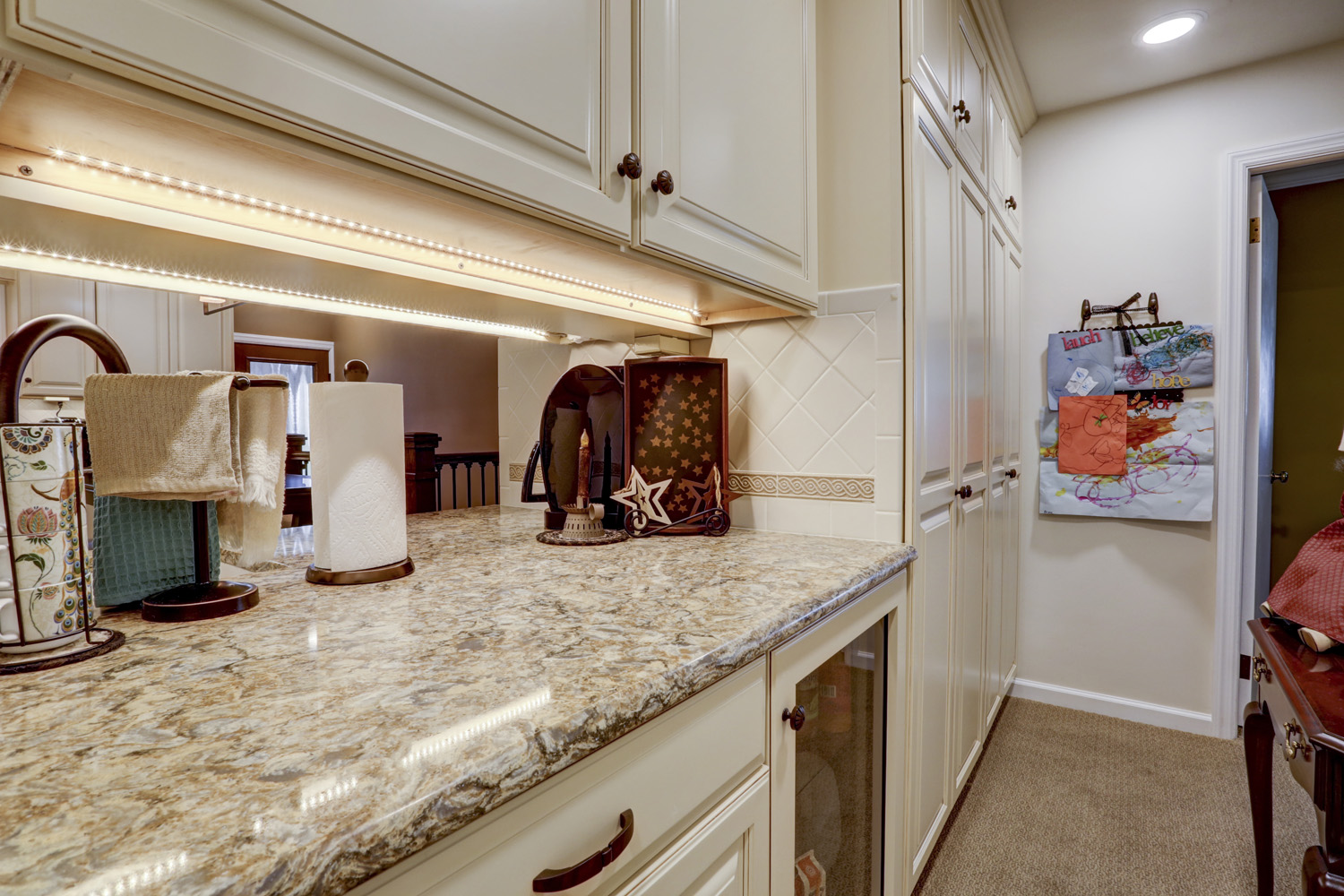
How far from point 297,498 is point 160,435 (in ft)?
1.82

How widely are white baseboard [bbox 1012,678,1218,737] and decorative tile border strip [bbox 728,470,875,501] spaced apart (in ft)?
6.18

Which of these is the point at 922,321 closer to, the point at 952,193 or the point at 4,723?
the point at 952,193

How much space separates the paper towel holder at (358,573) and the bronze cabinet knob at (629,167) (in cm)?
48

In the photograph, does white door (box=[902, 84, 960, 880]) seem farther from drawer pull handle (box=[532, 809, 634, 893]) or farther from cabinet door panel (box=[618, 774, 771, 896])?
drawer pull handle (box=[532, 809, 634, 893])

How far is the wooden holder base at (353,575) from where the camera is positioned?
2.90 feet

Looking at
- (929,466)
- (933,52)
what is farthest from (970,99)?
(929,466)

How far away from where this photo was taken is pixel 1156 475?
2387 millimetres

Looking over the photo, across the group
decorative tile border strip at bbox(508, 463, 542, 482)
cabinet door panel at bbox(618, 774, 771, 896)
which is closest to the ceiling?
decorative tile border strip at bbox(508, 463, 542, 482)

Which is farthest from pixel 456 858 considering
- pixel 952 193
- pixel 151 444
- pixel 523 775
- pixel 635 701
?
pixel 952 193

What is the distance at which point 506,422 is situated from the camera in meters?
1.82

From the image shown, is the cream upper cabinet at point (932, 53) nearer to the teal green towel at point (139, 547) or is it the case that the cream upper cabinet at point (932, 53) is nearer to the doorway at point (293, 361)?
the doorway at point (293, 361)

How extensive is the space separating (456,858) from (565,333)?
1330mm

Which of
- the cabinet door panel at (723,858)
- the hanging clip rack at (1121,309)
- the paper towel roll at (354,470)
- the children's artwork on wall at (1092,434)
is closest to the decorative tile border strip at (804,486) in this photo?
the cabinet door panel at (723,858)

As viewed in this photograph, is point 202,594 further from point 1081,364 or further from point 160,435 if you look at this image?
point 1081,364
